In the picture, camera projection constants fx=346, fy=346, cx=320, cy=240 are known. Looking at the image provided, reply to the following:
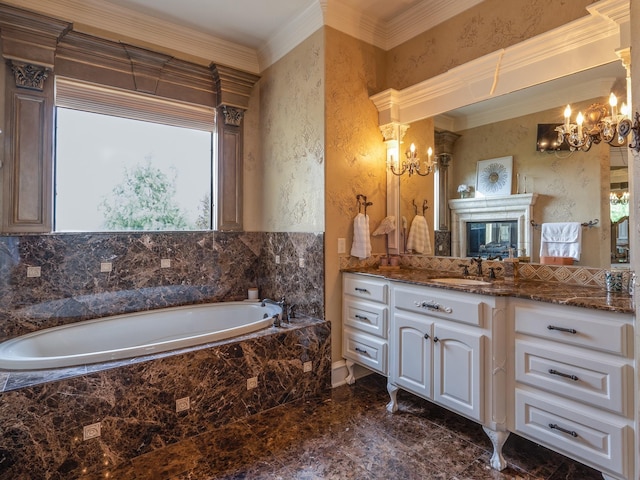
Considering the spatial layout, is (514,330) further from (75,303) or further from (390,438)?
(75,303)

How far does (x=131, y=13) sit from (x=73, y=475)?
3150 millimetres

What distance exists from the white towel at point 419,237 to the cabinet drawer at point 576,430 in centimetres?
129

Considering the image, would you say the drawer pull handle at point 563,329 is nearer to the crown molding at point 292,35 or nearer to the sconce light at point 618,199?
the sconce light at point 618,199

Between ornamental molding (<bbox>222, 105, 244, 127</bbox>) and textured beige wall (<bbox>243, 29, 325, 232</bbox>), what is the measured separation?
4.5 inches

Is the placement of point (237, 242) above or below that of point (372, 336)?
above

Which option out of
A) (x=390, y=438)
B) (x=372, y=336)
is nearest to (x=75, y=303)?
(x=372, y=336)

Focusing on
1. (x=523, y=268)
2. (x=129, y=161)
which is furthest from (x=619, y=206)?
(x=129, y=161)

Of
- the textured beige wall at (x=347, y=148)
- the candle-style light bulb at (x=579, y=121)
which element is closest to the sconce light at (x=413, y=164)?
the textured beige wall at (x=347, y=148)

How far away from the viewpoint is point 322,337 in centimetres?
265

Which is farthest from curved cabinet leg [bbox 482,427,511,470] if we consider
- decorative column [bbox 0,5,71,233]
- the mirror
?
decorative column [bbox 0,5,71,233]

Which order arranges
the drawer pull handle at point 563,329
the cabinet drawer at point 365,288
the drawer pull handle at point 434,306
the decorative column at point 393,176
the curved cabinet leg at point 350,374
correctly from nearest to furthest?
the drawer pull handle at point 563,329 < the drawer pull handle at point 434,306 < the cabinet drawer at point 365,288 < the curved cabinet leg at point 350,374 < the decorative column at point 393,176

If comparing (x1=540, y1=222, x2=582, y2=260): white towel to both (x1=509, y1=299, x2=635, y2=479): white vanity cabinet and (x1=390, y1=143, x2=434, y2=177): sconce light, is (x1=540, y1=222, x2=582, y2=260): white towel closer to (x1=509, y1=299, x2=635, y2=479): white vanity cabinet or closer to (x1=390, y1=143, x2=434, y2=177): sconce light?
(x1=509, y1=299, x2=635, y2=479): white vanity cabinet

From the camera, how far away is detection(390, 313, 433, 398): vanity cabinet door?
2104 millimetres

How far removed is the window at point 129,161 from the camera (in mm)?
2643
